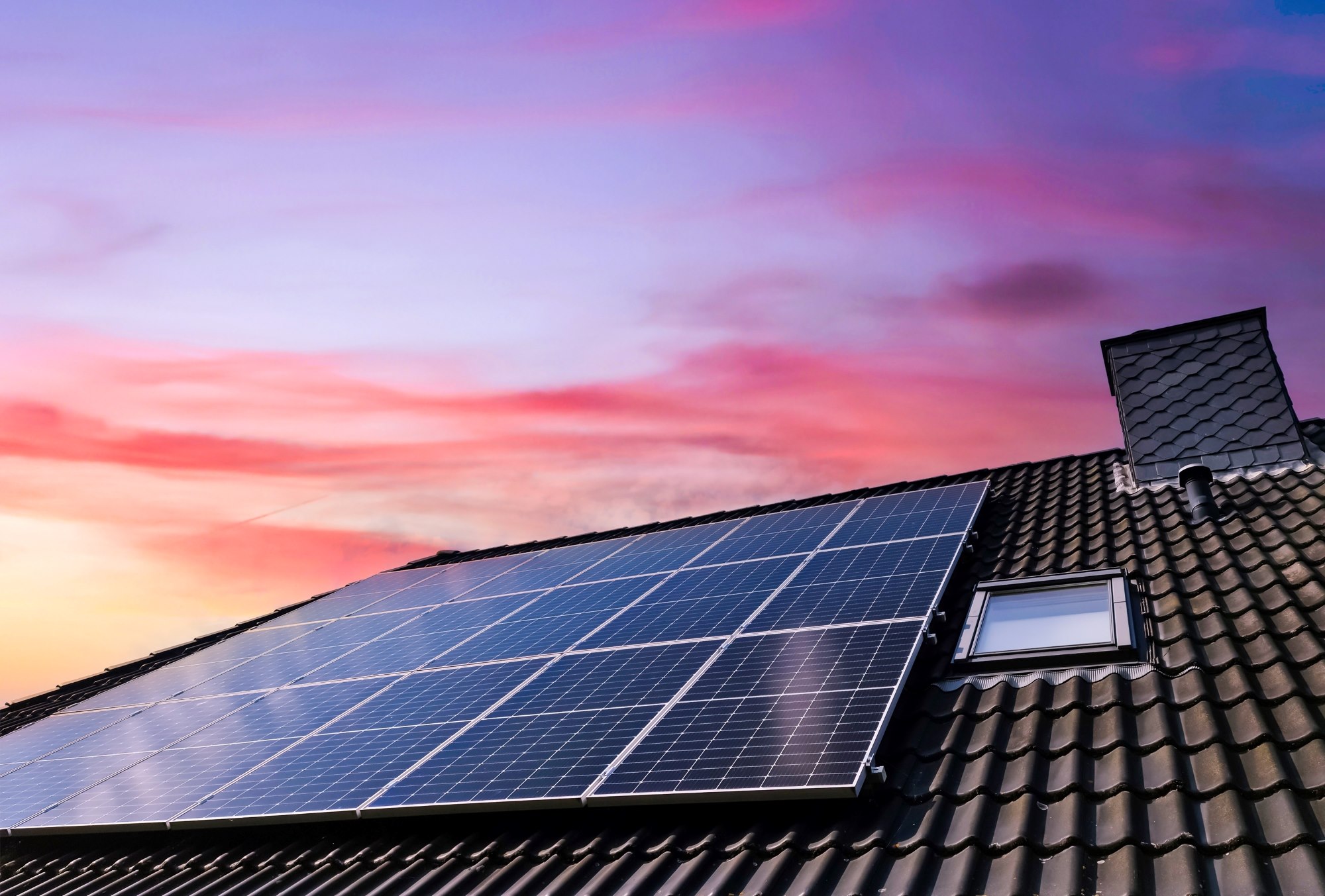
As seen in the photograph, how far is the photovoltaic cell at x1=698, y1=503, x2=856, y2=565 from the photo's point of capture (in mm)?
11266

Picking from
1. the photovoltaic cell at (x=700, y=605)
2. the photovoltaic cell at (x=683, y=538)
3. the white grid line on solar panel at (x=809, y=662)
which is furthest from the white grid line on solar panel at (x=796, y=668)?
the photovoltaic cell at (x=683, y=538)

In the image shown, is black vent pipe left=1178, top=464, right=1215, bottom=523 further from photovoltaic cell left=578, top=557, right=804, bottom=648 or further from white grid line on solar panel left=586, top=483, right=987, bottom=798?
photovoltaic cell left=578, top=557, right=804, bottom=648

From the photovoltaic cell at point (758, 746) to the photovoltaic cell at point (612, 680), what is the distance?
695mm

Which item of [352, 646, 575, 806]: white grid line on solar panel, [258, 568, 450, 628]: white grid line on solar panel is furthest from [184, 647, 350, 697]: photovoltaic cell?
[352, 646, 575, 806]: white grid line on solar panel

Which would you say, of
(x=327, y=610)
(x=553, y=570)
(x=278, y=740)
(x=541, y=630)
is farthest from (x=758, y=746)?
(x=327, y=610)

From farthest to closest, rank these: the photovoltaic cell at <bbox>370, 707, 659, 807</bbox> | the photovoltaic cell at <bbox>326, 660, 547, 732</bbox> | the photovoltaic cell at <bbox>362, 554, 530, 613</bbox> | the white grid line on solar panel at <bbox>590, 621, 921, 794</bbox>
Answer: the photovoltaic cell at <bbox>362, 554, 530, 613</bbox> < the photovoltaic cell at <bbox>326, 660, 547, 732</bbox> < the white grid line on solar panel at <bbox>590, 621, 921, 794</bbox> < the photovoltaic cell at <bbox>370, 707, 659, 807</bbox>

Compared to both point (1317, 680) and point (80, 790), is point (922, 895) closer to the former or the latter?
point (1317, 680)

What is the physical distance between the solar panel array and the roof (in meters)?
0.28

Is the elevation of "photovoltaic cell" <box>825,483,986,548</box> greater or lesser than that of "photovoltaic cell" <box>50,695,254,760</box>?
greater

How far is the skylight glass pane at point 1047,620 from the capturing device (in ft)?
24.5

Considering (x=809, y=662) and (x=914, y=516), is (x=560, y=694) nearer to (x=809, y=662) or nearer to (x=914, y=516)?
(x=809, y=662)

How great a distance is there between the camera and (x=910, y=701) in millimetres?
7098

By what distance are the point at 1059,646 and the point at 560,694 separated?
4.02 m

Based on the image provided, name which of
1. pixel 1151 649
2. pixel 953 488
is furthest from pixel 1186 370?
pixel 1151 649
